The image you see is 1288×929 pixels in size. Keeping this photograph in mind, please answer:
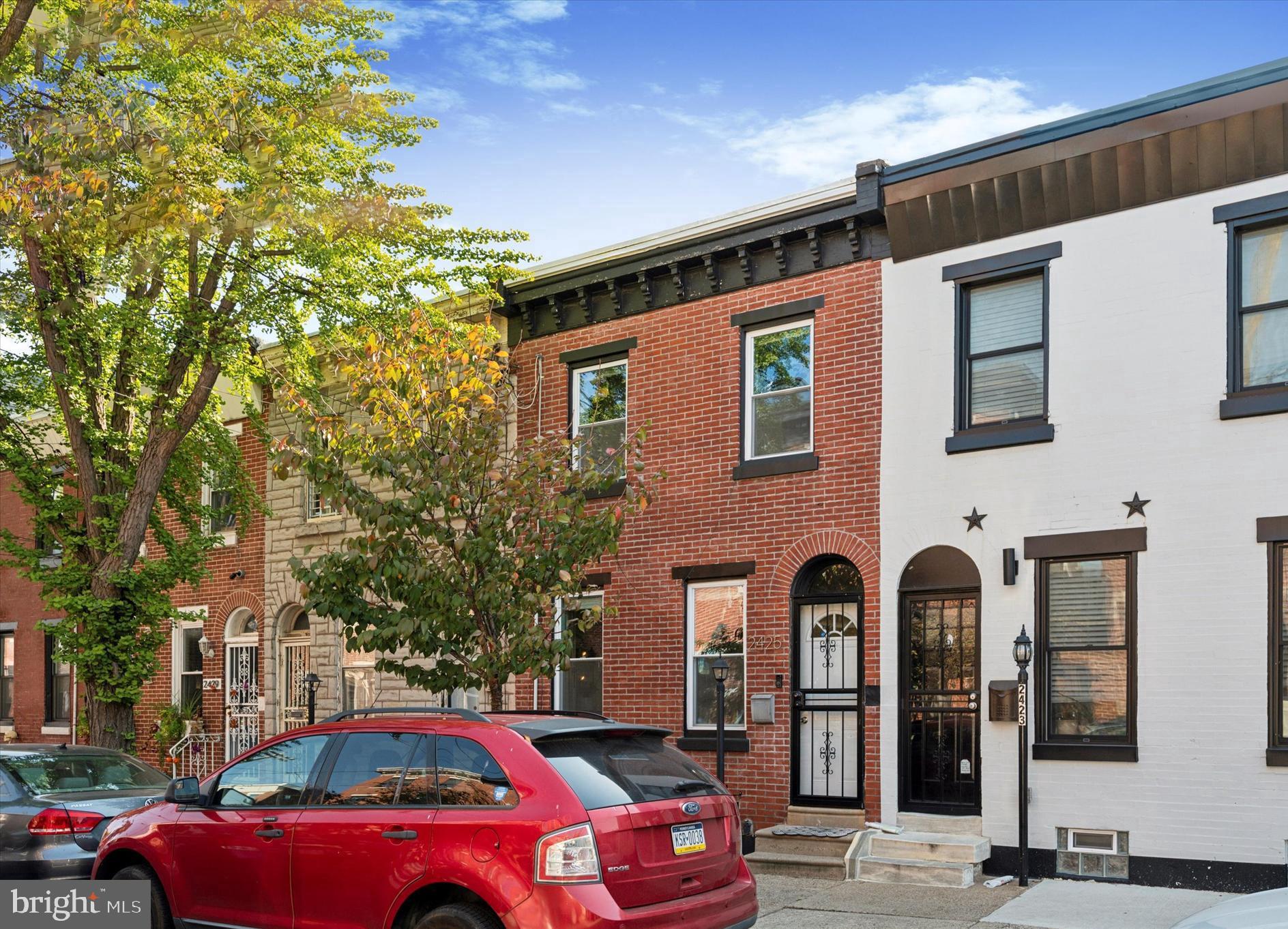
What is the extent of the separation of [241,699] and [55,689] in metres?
6.40

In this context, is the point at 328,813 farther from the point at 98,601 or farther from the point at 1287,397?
the point at 98,601

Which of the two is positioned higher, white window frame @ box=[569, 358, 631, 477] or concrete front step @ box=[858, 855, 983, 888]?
white window frame @ box=[569, 358, 631, 477]

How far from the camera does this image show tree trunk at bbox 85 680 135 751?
17.3 metres

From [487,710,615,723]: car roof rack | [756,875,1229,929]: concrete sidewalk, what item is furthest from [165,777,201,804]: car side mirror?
[756,875,1229,929]: concrete sidewalk

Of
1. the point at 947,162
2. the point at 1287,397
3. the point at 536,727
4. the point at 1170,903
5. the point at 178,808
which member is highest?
the point at 947,162

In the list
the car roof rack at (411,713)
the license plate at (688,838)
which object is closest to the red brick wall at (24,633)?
the car roof rack at (411,713)

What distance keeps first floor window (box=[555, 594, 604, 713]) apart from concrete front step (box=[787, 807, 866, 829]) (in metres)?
3.16

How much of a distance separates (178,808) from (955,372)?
8561 millimetres

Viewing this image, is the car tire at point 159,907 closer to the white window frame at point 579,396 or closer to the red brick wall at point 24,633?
the white window frame at point 579,396

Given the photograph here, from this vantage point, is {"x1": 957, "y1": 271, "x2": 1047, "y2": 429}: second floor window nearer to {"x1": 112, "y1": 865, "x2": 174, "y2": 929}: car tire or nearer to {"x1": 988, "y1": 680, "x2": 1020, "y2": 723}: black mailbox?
{"x1": 988, "y1": 680, "x2": 1020, "y2": 723}: black mailbox

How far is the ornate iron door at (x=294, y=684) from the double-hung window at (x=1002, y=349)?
11.9m

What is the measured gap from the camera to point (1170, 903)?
10.8 metres

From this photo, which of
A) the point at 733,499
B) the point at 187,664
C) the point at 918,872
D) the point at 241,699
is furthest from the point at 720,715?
the point at 187,664

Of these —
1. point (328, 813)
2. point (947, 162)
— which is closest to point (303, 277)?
point (947, 162)
